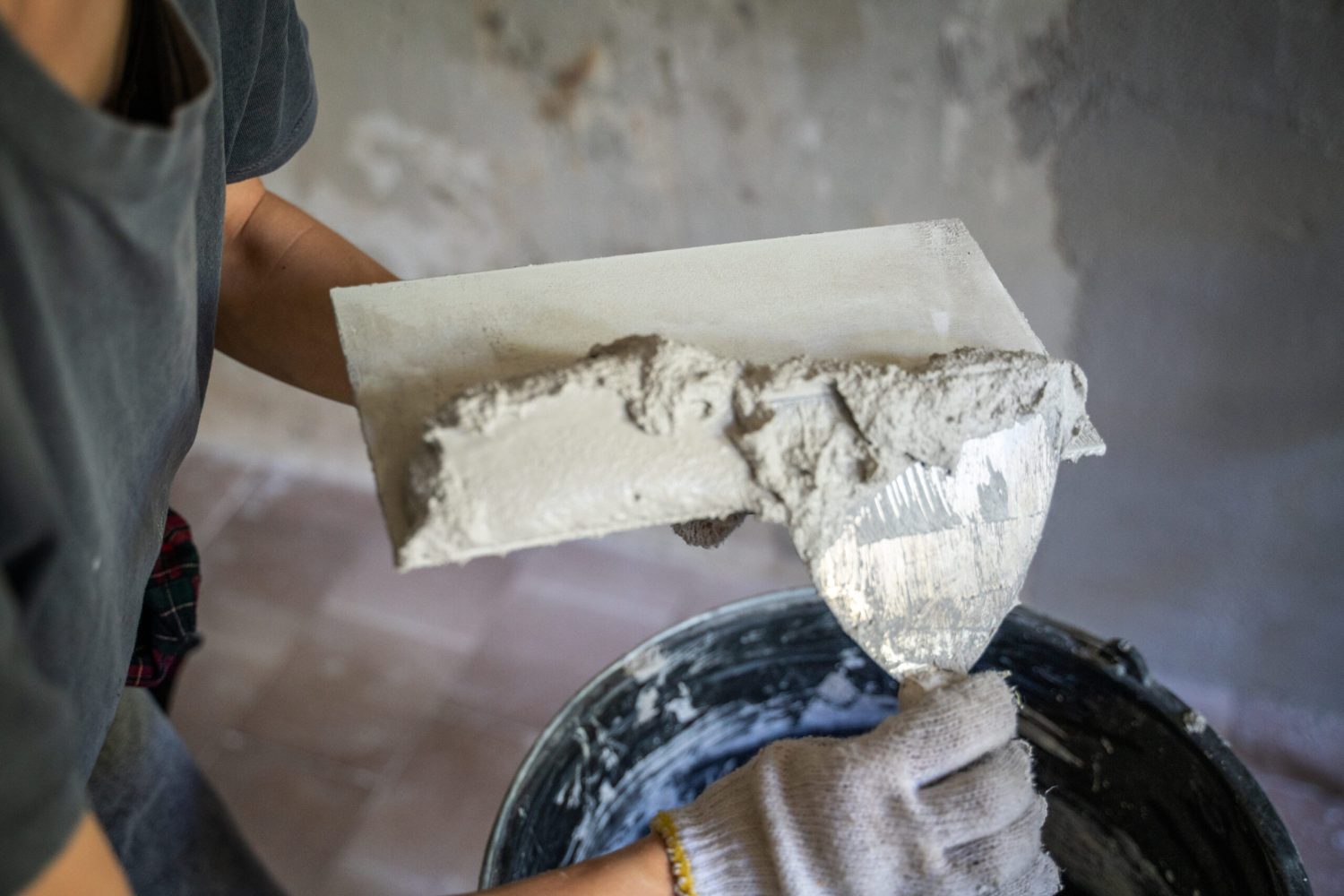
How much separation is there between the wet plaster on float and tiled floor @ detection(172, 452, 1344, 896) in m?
1.13

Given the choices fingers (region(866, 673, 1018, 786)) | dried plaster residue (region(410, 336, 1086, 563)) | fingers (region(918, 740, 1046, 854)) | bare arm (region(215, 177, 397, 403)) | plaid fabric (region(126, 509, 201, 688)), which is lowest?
fingers (region(918, 740, 1046, 854))

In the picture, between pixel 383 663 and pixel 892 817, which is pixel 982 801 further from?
pixel 383 663

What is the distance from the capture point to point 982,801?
0.79m

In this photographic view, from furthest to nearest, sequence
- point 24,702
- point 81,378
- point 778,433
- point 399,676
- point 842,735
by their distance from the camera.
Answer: point 399,676 < point 842,735 < point 778,433 < point 81,378 < point 24,702

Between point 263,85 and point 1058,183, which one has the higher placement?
point 1058,183

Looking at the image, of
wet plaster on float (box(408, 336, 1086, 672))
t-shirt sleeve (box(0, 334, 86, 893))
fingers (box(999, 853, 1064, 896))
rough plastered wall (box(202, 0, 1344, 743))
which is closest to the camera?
t-shirt sleeve (box(0, 334, 86, 893))

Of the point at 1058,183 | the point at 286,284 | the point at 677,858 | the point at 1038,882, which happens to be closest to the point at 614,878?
the point at 677,858

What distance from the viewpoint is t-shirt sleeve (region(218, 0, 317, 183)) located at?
0.80 m

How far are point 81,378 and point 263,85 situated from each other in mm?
416

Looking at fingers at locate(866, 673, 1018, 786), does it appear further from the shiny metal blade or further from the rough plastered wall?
the rough plastered wall

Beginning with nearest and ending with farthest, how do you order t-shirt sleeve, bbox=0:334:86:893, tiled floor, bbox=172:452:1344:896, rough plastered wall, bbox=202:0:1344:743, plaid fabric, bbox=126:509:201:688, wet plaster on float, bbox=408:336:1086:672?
t-shirt sleeve, bbox=0:334:86:893 < wet plaster on float, bbox=408:336:1086:672 < plaid fabric, bbox=126:509:201:688 < rough plastered wall, bbox=202:0:1344:743 < tiled floor, bbox=172:452:1344:896

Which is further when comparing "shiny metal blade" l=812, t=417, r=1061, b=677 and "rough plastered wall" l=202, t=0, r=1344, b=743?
"rough plastered wall" l=202, t=0, r=1344, b=743

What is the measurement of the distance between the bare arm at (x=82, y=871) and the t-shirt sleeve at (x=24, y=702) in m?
0.01

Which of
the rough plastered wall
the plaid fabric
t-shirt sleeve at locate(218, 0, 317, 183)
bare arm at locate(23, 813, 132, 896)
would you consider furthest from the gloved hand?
the rough plastered wall
